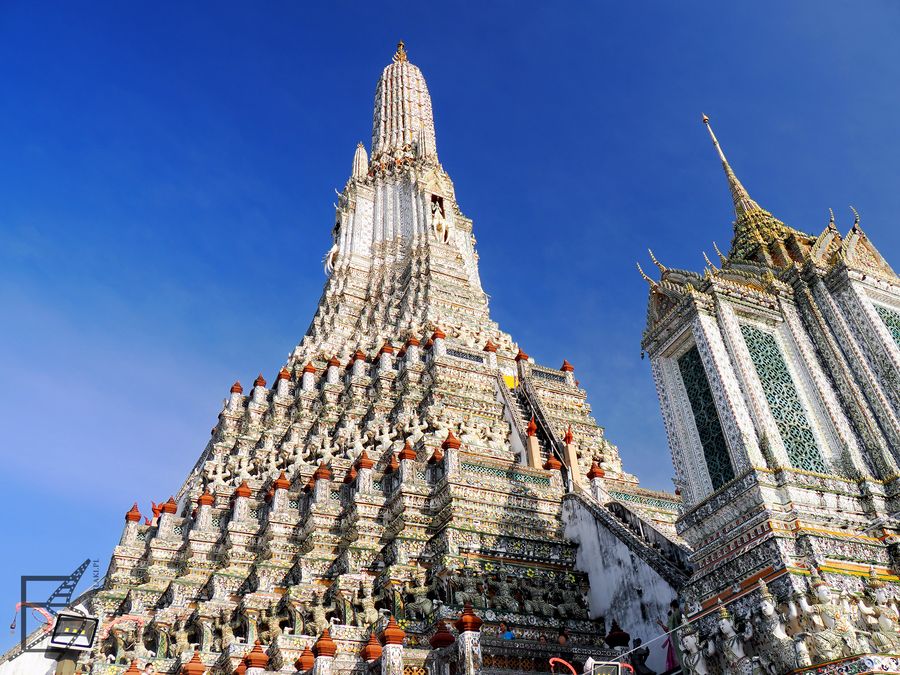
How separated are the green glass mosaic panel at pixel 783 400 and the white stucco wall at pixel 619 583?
10.9 feet

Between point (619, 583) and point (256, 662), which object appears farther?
point (619, 583)

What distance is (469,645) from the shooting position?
10.8 metres

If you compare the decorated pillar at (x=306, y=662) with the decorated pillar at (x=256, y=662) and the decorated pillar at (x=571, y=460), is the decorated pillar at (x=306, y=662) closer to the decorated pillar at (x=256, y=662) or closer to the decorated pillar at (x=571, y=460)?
the decorated pillar at (x=256, y=662)

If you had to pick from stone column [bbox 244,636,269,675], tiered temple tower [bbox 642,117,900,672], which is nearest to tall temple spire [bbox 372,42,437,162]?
tiered temple tower [bbox 642,117,900,672]

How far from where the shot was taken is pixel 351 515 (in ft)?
53.4

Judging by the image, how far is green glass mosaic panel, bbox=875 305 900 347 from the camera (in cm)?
1187

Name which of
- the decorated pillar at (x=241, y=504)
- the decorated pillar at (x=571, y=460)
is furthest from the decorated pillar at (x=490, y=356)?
the decorated pillar at (x=241, y=504)

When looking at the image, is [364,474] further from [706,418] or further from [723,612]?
[723,612]

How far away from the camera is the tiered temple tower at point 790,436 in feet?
27.7

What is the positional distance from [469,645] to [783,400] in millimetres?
5437

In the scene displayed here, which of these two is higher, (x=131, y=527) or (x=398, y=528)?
(x=131, y=527)

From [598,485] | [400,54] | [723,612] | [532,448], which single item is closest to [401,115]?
[400,54]

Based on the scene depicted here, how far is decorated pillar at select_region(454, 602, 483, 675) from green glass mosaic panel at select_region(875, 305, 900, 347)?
7.54m

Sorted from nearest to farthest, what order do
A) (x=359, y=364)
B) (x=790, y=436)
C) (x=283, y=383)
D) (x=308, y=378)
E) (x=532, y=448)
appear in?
1. (x=790, y=436)
2. (x=532, y=448)
3. (x=359, y=364)
4. (x=308, y=378)
5. (x=283, y=383)
